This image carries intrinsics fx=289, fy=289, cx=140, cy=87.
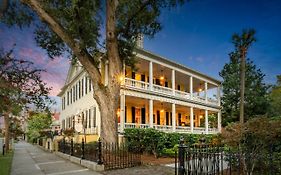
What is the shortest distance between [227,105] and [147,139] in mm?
24105

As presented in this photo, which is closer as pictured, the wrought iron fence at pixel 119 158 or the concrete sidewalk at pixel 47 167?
the concrete sidewalk at pixel 47 167

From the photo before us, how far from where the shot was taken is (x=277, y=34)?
31.5 meters

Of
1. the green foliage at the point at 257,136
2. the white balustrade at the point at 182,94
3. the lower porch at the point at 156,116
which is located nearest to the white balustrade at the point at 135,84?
the lower porch at the point at 156,116

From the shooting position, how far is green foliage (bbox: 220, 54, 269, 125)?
36750mm

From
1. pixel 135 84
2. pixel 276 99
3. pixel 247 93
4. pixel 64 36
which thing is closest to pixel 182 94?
pixel 135 84

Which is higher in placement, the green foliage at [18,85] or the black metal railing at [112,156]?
the green foliage at [18,85]

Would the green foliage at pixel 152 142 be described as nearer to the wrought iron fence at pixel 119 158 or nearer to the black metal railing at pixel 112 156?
the black metal railing at pixel 112 156

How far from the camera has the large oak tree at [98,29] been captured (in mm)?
14219

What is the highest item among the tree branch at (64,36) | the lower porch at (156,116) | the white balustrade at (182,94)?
the tree branch at (64,36)

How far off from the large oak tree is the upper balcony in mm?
5367

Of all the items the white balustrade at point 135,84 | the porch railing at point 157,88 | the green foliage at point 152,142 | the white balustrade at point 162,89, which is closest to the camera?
the green foliage at point 152,142

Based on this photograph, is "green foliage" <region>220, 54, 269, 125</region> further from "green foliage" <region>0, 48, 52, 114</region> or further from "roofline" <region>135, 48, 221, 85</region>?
"green foliage" <region>0, 48, 52, 114</region>

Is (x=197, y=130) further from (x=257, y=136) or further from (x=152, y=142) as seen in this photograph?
(x=257, y=136)

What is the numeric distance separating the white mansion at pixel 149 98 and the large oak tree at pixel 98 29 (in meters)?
4.11
